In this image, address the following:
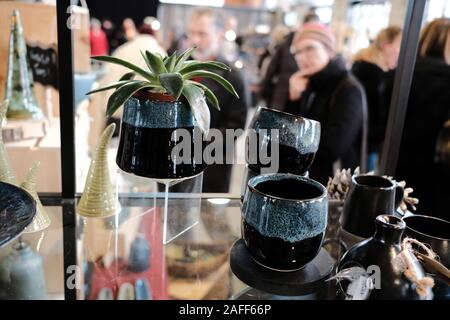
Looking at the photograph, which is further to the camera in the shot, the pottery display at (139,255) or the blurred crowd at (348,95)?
the blurred crowd at (348,95)

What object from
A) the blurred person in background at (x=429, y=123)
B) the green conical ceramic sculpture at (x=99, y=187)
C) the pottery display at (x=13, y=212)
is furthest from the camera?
the blurred person in background at (x=429, y=123)

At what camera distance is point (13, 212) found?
0.52 m

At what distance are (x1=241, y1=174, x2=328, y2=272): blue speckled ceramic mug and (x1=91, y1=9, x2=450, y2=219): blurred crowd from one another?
1.13 feet

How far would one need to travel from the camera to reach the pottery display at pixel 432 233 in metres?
0.58

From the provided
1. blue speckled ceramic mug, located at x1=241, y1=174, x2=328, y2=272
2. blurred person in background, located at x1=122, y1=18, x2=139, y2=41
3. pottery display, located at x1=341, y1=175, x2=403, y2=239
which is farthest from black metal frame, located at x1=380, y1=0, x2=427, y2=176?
blurred person in background, located at x1=122, y1=18, x2=139, y2=41

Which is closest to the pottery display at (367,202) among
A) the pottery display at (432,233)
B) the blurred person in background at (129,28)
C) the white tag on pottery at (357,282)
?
the pottery display at (432,233)

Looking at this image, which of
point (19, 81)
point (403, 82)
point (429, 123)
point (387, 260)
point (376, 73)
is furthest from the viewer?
point (376, 73)

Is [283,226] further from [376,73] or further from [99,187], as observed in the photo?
[376,73]

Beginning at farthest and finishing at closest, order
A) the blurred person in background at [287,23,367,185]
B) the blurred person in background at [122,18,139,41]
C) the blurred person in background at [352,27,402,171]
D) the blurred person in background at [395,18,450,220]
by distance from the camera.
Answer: the blurred person in background at [122,18,139,41], the blurred person in background at [352,27,402,171], the blurred person in background at [287,23,367,185], the blurred person in background at [395,18,450,220]

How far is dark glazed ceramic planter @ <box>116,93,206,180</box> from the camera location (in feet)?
1.97

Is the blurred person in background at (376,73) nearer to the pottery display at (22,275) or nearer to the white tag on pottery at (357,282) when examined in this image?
the white tag on pottery at (357,282)

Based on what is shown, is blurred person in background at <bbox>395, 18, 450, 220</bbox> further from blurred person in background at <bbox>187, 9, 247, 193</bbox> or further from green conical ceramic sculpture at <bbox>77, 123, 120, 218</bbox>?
green conical ceramic sculpture at <bbox>77, 123, 120, 218</bbox>

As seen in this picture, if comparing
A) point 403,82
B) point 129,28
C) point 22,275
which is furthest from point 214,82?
point 129,28

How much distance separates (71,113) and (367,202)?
51 cm
